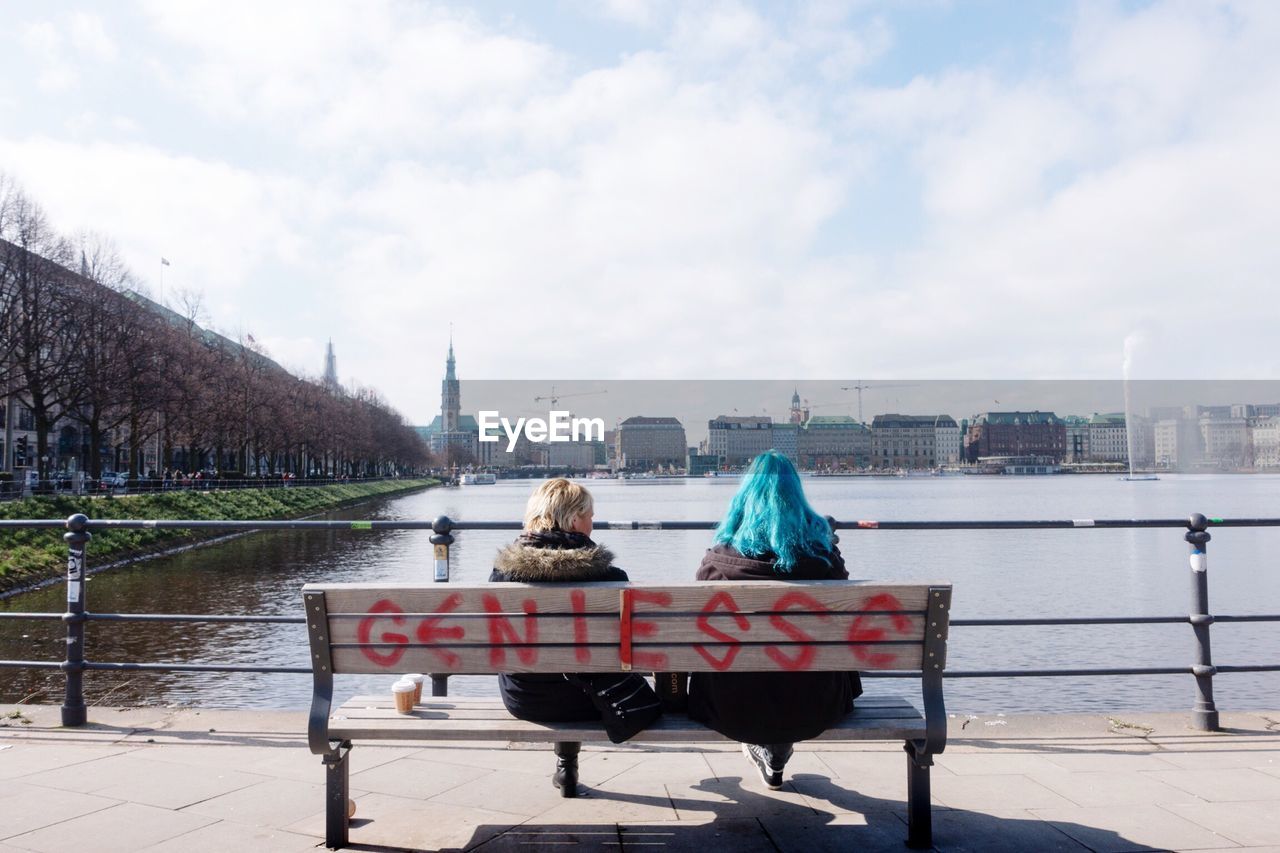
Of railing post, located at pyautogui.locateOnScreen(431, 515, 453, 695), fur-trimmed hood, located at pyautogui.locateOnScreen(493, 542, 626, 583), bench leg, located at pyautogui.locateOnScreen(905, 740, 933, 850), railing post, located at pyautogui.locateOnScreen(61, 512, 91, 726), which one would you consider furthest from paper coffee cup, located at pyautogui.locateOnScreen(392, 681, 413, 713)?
railing post, located at pyautogui.locateOnScreen(61, 512, 91, 726)

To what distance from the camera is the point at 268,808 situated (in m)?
4.90

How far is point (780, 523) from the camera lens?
432cm

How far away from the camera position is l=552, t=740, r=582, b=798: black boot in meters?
4.96

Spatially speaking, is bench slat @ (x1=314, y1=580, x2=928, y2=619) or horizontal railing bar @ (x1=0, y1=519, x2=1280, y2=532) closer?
bench slat @ (x1=314, y1=580, x2=928, y2=619)

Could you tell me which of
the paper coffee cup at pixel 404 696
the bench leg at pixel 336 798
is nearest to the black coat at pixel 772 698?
the paper coffee cup at pixel 404 696

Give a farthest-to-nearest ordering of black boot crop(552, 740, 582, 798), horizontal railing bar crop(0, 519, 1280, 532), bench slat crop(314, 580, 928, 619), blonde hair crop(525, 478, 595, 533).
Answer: horizontal railing bar crop(0, 519, 1280, 532)
black boot crop(552, 740, 582, 798)
blonde hair crop(525, 478, 595, 533)
bench slat crop(314, 580, 928, 619)

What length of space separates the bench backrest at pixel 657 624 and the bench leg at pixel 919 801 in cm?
47

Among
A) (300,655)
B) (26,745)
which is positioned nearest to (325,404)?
(300,655)

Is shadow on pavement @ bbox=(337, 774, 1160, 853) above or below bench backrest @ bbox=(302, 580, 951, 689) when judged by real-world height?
below

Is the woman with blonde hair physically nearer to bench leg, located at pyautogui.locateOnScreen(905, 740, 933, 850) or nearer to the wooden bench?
the wooden bench

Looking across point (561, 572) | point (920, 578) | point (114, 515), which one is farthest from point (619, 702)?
point (114, 515)

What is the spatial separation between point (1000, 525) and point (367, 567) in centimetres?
2535

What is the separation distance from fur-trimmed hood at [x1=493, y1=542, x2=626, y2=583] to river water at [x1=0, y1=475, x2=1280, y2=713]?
7.02 metres

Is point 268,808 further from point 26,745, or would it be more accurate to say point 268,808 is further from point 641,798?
point 26,745
